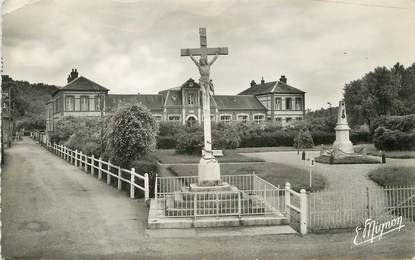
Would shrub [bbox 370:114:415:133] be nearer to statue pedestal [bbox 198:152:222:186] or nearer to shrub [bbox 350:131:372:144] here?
shrub [bbox 350:131:372:144]

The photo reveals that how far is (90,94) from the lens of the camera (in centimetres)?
4312

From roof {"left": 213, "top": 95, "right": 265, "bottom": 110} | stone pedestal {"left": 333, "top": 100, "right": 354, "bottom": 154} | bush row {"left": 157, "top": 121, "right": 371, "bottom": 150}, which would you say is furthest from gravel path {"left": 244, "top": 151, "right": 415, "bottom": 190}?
roof {"left": 213, "top": 95, "right": 265, "bottom": 110}

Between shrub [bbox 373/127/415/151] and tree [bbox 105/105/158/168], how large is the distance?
1904 centimetres

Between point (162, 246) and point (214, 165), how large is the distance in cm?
327

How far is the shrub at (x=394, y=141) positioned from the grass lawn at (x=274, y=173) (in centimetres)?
1087

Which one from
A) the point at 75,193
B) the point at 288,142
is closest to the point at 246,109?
the point at 288,142

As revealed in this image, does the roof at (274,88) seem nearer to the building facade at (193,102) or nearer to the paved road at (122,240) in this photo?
the building facade at (193,102)

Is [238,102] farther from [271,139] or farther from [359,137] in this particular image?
[359,137]

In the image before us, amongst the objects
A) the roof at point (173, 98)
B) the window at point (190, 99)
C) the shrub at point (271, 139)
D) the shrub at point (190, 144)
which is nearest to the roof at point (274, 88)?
the window at point (190, 99)

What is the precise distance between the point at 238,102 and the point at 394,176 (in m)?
40.0

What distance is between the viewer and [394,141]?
2747 cm

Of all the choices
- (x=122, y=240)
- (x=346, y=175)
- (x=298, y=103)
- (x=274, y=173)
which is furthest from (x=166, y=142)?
(x=298, y=103)

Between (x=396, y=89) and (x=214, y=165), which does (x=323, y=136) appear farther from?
(x=214, y=165)

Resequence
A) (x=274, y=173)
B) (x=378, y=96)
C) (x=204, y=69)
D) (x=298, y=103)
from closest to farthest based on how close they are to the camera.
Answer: (x=204, y=69) < (x=274, y=173) < (x=378, y=96) < (x=298, y=103)
